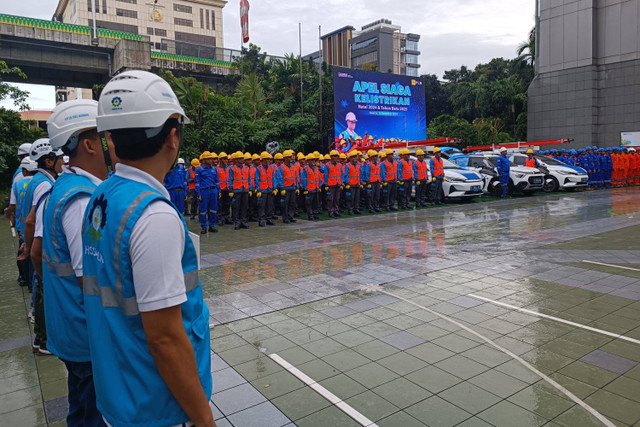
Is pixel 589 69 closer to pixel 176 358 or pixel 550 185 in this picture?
pixel 550 185

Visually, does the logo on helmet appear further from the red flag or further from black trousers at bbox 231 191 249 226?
the red flag

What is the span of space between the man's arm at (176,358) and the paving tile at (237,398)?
2107 mm

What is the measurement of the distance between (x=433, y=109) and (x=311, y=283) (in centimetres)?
4684

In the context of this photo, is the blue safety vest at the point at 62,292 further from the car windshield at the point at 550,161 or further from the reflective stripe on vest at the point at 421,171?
the car windshield at the point at 550,161

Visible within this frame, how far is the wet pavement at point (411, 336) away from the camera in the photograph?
3.62 meters

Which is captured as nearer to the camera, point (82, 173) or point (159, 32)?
point (82, 173)

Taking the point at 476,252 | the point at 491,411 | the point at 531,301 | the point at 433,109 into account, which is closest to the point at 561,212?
the point at 476,252

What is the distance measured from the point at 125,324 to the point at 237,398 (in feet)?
7.80

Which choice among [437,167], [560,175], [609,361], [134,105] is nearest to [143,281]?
[134,105]

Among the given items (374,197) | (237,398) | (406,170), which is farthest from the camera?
(406,170)

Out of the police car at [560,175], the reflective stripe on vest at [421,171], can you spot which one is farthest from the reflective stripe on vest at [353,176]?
the police car at [560,175]

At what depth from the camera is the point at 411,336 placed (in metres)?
4.97

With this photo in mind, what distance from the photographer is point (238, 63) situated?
122 feet

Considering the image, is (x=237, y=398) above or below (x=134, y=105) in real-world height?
below
